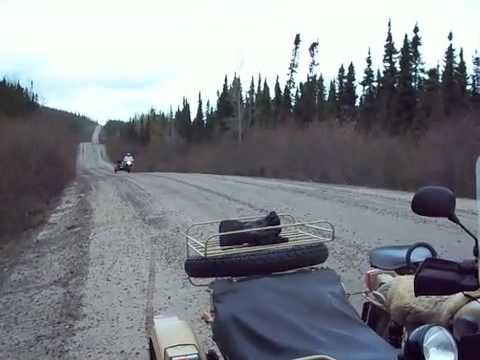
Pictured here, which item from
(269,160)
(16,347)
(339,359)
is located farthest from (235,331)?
(269,160)

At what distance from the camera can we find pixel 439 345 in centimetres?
182

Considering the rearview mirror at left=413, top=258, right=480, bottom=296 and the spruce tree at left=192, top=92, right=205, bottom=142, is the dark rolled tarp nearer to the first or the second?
the rearview mirror at left=413, top=258, right=480, bottom=296

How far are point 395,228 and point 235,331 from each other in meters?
9.29

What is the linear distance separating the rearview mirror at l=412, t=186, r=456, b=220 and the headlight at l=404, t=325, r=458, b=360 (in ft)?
1.65

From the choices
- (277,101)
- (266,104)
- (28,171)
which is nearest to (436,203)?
(28,171)

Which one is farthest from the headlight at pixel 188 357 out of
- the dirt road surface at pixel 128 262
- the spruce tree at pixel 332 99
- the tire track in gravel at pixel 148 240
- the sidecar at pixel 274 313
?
the spruce tree at pixel 332 99

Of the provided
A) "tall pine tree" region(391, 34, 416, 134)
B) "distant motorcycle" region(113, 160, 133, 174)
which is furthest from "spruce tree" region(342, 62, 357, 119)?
"distant motorcycle" region(113, 160, 133, 174)

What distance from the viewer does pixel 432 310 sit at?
275 centimetres

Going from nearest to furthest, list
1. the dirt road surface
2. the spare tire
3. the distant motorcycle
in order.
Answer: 1. the spare tire
2. the dirt road surface
3. the distant motorcycle

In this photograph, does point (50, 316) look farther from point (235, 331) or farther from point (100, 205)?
point (100, 205)

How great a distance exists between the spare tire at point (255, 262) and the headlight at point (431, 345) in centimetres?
151

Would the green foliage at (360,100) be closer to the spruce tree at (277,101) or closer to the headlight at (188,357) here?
the spruce tree at (277,101)

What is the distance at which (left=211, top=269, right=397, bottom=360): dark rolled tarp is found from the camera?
2.57 meters

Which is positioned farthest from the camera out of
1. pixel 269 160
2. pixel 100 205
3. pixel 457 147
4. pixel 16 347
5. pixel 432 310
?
pixel 269 160
